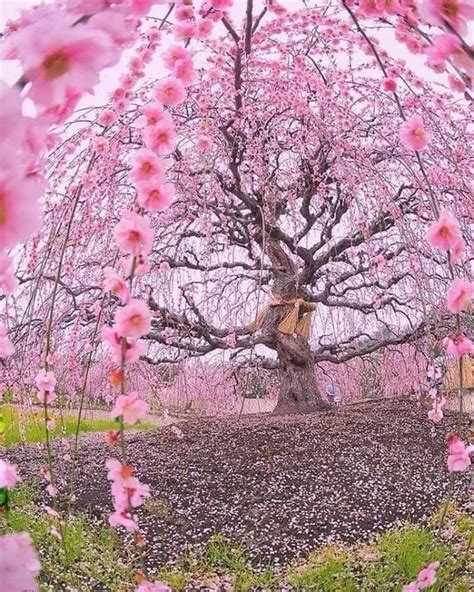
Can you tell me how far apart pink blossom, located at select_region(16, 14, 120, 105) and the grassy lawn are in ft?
5.84

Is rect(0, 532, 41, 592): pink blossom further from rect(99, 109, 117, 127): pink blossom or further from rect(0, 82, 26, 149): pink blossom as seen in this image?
rect(99, 109, 117, 127): pink blossom

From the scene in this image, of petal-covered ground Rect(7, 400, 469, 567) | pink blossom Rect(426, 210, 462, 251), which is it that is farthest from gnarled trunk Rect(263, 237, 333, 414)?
pink blossom Rect(426, 210, 462, 251)

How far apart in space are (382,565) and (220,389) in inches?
118

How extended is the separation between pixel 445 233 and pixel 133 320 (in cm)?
44

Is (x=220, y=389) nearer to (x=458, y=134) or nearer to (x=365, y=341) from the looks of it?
(x=365, y=341)

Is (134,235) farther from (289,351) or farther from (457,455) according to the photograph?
(289,351)

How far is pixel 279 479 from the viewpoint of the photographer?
3283 millimetres

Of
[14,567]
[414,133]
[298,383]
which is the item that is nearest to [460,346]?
[414,133]

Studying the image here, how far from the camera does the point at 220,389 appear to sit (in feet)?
17.5

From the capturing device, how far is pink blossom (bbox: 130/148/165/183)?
0.86 m

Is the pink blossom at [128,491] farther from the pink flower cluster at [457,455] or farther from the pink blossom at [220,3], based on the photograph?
the pink blossom at [220,3]

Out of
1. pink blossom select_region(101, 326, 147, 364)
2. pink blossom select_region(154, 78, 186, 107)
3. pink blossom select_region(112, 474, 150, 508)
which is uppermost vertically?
pink blossom select_region(154, 78, 186, 107)

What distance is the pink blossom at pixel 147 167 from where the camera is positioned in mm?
857

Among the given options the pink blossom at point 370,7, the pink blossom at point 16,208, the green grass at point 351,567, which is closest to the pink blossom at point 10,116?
the pink blossom at point 16,208
